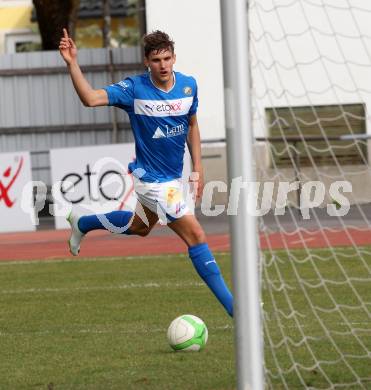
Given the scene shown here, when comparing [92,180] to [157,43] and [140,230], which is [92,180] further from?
[157,43]

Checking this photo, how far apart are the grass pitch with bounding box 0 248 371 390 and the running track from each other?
4.86 ft

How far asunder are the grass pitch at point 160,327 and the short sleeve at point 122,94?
1404 mm

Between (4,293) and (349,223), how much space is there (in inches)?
268

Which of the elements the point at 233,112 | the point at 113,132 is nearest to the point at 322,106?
the point at 113,132

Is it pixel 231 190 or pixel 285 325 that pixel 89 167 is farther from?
pixel 231 190

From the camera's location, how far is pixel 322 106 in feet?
67.4

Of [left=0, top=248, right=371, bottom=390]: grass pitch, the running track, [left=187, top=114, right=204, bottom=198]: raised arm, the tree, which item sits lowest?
[left=0, top=248, right=371, bottom=390]: grass pitch

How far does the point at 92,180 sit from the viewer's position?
18.2m

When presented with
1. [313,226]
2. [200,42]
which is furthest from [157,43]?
[200,42]

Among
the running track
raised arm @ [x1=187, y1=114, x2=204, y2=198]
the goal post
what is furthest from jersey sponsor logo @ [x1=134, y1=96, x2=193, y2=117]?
the running track

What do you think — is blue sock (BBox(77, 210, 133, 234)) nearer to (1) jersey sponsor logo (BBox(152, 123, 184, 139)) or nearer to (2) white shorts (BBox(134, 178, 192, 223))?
(2) white shorts (BBox(134, 178, 192, 223))

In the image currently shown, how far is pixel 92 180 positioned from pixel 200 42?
566cm

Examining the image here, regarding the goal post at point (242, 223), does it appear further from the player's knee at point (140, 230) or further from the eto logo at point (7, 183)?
the eto logo at point (7, 183)

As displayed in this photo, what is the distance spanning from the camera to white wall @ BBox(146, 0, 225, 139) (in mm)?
22922
